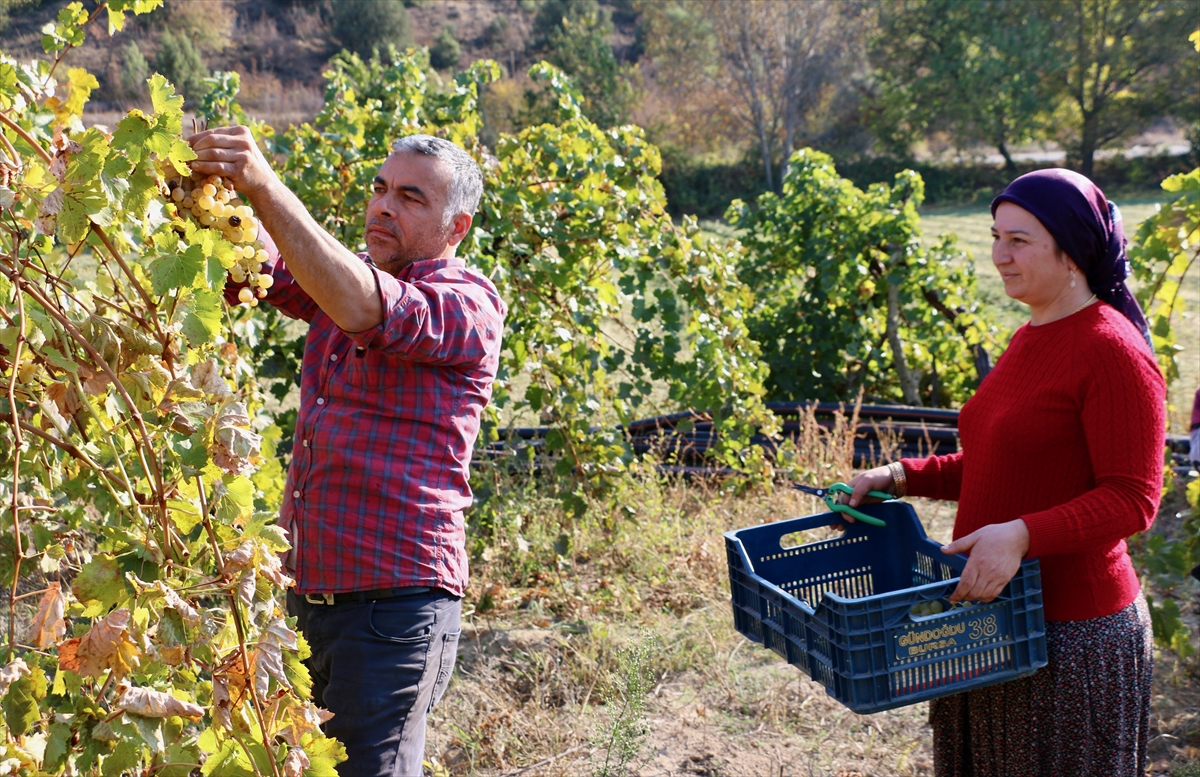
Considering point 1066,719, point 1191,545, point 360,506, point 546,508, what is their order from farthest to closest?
point 546,508 < point 1191,545 < point 1066,719 < point 360,506

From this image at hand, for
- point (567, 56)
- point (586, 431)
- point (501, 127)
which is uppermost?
point (567, 56)

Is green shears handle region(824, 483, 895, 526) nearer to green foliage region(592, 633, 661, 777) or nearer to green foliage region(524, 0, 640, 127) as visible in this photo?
green foliage region(592, 633, 661, 777)

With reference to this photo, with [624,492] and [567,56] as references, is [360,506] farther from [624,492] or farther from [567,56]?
[567,56]

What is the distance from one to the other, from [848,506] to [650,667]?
1334 millimetres

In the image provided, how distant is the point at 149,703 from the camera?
1.11 meters

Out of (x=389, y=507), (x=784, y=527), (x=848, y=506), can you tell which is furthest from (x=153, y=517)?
(x=848, y=506)

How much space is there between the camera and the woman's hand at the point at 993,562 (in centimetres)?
179

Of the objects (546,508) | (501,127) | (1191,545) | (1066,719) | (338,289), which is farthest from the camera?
(501,127)

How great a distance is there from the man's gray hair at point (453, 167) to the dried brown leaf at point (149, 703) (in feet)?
3.75

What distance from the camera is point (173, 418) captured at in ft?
3.90

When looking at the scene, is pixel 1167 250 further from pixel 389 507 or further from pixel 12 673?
pixel 12 673

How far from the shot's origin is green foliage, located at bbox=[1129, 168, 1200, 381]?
2.97 meters

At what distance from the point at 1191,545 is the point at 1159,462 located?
1596mm

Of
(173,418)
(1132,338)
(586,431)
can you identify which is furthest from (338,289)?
(586,431)
